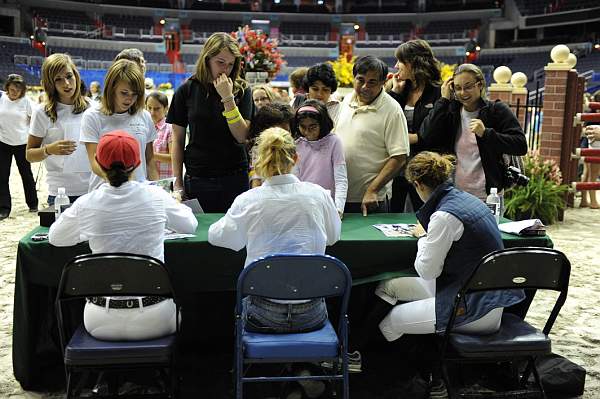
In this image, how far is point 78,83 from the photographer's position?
3707 mm

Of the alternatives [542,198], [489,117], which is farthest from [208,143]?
[542,198]

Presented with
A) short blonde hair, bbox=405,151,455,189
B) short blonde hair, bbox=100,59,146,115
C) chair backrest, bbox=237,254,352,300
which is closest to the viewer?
chair backrest, bbox=237,254,352,300

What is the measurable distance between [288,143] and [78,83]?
179cm

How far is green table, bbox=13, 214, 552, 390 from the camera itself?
269 centimetres

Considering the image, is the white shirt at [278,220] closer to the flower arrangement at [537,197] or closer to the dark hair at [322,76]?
the dark hair at [322,76]

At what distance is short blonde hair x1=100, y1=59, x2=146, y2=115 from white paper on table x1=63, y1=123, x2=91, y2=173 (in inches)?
25.8

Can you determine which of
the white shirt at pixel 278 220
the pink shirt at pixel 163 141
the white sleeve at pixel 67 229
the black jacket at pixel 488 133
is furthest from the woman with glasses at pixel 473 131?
the white sleeve at pixel 67 229

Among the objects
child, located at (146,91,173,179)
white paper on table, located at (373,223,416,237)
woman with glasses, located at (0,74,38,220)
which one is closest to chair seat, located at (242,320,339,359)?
white paper on table, located at (373,223,416,237)

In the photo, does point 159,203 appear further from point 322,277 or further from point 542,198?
point 542,198

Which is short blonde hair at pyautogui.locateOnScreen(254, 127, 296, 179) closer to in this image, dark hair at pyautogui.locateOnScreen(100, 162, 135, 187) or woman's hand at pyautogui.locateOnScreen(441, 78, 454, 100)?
dark hair at pyautogui.locateOnScreen(100, 162, 135, 187)

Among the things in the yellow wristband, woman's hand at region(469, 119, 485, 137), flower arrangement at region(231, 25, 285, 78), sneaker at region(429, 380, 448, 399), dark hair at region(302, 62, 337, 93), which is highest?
flower arrangement at region(231, 25, 285, 78)

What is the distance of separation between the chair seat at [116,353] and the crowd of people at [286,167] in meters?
0.05

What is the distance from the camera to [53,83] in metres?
3.59

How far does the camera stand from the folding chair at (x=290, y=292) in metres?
2.24
